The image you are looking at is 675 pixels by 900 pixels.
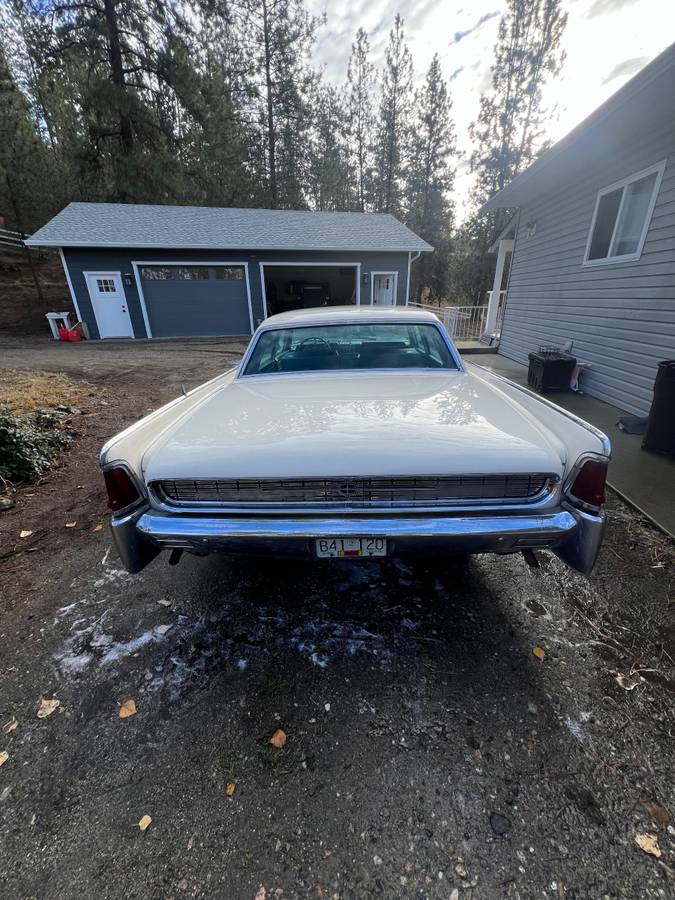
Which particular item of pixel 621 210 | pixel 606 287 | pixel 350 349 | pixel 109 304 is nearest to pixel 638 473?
pixel 350 349

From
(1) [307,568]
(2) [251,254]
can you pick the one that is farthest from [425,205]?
(1) [307,568]

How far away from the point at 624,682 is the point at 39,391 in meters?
7.89

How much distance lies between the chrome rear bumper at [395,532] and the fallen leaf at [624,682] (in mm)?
548

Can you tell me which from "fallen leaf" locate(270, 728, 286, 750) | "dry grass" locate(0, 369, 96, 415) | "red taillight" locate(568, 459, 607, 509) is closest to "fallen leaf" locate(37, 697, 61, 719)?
"fallen leaf" locate(270, 728, 286, 750)

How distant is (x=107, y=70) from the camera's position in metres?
15.4

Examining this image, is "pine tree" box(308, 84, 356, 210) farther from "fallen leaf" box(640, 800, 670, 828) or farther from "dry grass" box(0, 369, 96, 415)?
"fallen leaf" box(640, 800, 670, 828)

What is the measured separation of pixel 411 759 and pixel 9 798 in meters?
1.50

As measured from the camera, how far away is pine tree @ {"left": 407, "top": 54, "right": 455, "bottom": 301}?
2389cm

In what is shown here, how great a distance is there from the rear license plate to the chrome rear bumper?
1.6 inches

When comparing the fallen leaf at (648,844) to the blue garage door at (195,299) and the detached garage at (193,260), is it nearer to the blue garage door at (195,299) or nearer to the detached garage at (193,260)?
the detached garage at (193,260)

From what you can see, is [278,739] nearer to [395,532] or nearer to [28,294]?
[395,532]

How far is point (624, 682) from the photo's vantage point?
1795mm

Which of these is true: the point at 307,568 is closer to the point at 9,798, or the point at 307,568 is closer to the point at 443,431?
the point at 443,431

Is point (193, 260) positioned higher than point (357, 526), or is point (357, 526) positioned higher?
point (193, 260)
